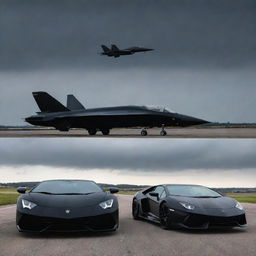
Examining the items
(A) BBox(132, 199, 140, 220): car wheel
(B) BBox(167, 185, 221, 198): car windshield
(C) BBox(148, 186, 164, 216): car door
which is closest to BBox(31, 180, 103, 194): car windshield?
(C) BBox(148, 186, 164, 216): car door

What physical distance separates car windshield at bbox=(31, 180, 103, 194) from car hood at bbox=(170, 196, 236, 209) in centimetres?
184

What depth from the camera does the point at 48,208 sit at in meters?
10.2

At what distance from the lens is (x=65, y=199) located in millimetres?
10594

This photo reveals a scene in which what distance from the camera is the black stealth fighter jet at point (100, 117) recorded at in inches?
1524

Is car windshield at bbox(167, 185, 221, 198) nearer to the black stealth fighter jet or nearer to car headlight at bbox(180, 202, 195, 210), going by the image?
car headlight at bbox(180, 202, 195, 210)

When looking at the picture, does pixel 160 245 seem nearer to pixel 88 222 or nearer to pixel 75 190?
pixel 88 222

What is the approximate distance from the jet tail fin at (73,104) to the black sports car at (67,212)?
34969mm

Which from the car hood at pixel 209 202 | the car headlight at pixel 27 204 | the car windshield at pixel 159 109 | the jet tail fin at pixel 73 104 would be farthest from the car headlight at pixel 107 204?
the jet tail fin at pixel 73 104

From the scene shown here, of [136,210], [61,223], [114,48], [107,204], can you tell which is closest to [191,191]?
[136,210]

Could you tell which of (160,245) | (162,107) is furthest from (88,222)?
(162,107)

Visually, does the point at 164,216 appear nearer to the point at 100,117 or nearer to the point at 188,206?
the point at 188,206

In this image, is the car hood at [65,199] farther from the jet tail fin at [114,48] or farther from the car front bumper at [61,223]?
the jet tail fin at [114,48]

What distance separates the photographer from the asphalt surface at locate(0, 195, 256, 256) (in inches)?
316

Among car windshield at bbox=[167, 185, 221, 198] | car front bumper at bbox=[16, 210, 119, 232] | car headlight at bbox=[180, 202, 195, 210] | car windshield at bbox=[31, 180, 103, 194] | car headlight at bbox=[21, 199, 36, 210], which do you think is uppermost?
car windshield at bbox=[31, 180, 103, 194]
